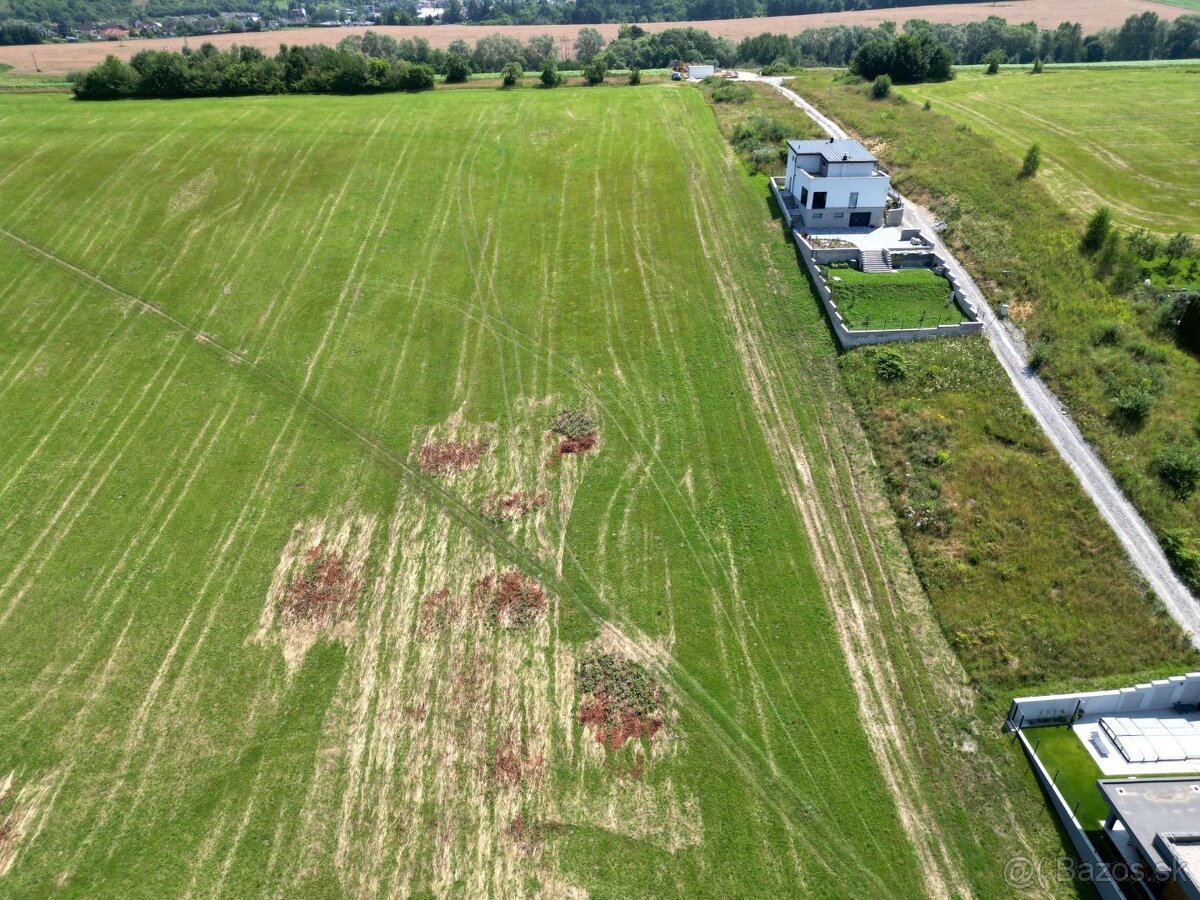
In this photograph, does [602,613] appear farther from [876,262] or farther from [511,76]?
[511,76]

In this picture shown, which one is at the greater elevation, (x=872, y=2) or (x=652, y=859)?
(x=872, y=2)

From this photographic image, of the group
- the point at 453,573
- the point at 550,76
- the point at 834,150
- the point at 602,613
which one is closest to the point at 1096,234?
the point at 834,150

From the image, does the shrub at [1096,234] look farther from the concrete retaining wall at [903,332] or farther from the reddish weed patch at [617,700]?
the reddish weed patch at [617,700]

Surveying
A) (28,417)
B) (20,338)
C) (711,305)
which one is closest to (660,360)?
(711,305)

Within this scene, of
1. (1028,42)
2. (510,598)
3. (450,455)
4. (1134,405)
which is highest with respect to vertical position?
(1028,42)

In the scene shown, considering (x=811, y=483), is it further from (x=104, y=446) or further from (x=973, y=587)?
(x=104, y=446)

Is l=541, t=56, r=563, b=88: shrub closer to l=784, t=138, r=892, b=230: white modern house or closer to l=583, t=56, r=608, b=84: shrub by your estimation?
l=583, t=56, r=608, b=84: shrub
